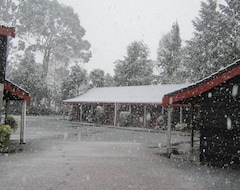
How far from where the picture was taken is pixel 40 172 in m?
8.20

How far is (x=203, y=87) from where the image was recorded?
1070 cm

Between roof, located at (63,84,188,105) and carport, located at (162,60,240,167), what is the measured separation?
47.7ft

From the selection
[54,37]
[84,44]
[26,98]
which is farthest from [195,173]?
[84,44]

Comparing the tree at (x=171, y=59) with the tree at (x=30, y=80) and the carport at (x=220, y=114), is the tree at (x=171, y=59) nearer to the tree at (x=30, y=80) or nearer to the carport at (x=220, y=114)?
the tree at (x=30, y=80)

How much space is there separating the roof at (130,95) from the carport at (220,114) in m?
14.6

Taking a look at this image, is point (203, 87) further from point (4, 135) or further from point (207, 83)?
point (4, 135)

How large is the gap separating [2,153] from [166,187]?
708 centimetres

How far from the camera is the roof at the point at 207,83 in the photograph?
995 centimetres

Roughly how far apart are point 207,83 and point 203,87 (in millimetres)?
216

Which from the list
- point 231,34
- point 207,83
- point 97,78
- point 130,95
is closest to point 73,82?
point 97,78

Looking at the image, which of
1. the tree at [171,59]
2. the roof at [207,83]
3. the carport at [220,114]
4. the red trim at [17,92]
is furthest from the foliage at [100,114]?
the carport at [220,114]

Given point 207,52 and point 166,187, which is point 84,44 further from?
point 166,187

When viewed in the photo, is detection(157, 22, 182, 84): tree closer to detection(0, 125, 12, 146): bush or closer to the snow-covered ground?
detection(0, 125, 12, 146): bush

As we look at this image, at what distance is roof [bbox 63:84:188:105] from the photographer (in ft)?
92.5
